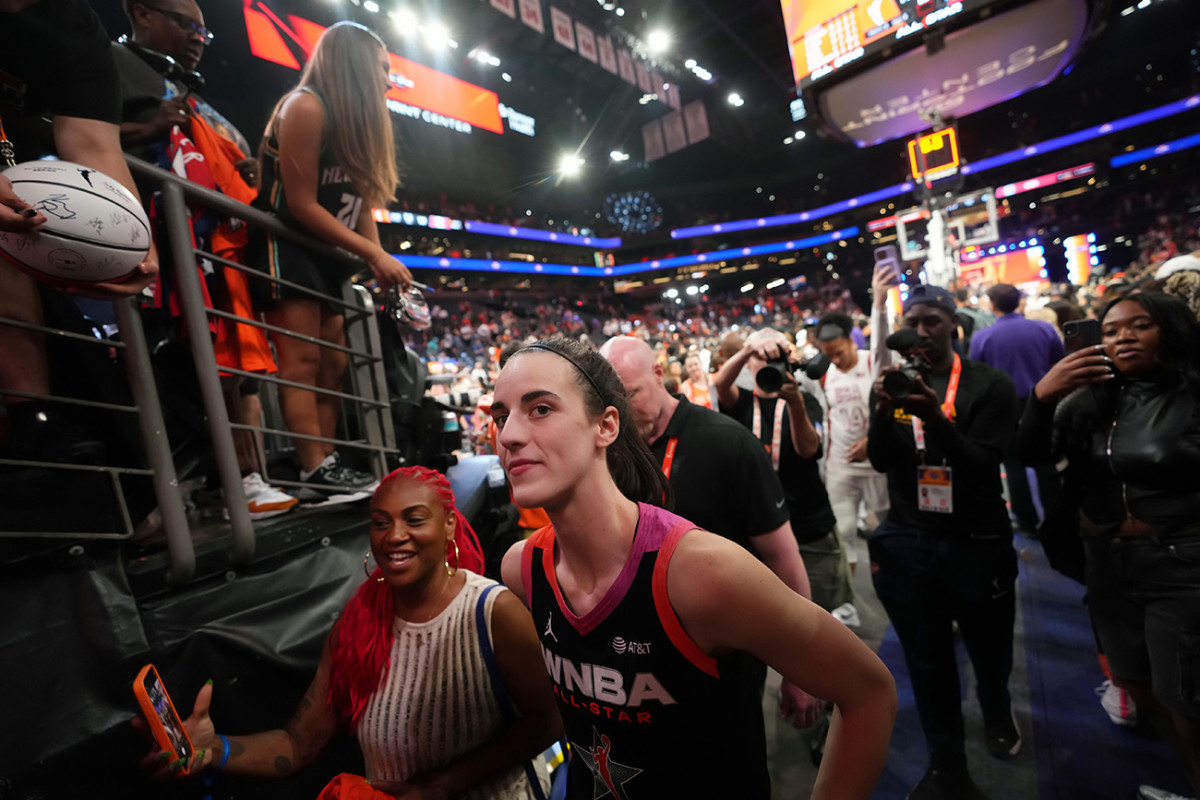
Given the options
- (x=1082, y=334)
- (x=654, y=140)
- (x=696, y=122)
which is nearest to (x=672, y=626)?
(x=1082, y=334)

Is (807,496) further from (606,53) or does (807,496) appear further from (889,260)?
(606,53)

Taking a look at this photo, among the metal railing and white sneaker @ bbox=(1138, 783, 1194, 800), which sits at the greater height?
the metal railing

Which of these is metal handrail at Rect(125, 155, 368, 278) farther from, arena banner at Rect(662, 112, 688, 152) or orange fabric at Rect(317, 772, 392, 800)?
arena banner at Rect(662, 112, 688, 152)

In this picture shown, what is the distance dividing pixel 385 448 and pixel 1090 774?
3.55 meters

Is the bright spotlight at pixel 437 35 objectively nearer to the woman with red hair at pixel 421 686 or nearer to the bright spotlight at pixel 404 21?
the bright spotlight at pixel 404 21

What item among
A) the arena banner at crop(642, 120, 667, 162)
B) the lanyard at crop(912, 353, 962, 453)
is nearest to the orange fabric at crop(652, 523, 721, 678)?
the lanyard at crop(912, 353, 962, 453)

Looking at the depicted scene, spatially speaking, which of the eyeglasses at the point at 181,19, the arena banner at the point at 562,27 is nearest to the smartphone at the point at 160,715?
the eyeglasses at the point at 181,19

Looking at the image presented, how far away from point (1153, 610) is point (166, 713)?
10.7 feet

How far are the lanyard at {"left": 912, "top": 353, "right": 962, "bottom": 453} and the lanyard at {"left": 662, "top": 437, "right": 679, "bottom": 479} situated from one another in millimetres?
1169

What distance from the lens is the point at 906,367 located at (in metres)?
2.29

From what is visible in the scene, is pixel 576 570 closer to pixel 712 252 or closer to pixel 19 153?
pixel 19 153

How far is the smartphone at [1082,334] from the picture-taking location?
7.19 feet

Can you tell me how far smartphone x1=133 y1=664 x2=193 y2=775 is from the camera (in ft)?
4.13

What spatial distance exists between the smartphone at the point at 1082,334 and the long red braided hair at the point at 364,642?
8.62ft
